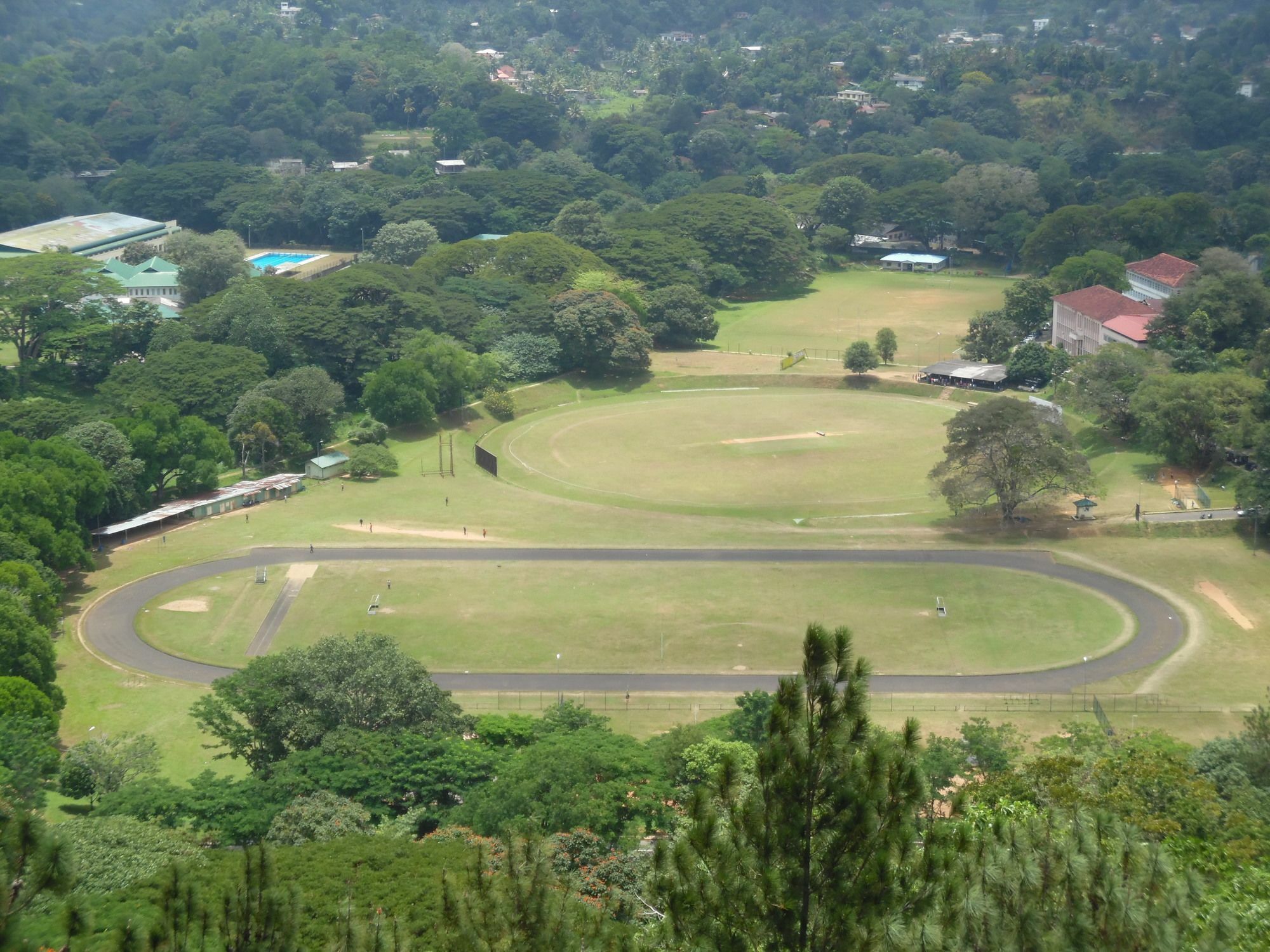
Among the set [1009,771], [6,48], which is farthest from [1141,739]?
[6,48]

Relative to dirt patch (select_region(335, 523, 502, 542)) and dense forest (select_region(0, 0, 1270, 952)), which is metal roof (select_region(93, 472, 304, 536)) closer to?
dense forest (select_region(0, 0, 1270, 952))

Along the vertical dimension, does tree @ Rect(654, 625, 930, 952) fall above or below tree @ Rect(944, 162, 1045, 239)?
below

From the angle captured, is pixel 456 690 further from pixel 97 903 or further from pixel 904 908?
pixel 904 908

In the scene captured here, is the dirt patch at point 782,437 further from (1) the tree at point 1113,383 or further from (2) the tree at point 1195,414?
(2) the tree at point 1195,414

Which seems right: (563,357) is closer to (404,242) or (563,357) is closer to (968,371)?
(968,371)

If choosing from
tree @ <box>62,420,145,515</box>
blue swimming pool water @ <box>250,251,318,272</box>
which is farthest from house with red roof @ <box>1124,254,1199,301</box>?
blue swimming pool water @ <box>250,251,318,272</box>

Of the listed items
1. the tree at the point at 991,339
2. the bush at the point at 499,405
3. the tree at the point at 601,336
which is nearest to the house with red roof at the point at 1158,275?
the tree at the point at 991,339

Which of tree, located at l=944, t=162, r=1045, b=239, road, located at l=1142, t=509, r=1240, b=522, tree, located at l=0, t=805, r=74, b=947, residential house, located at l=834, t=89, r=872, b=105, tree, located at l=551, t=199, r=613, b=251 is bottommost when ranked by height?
road, located at l=1142, t=509, r=1240, b=522
